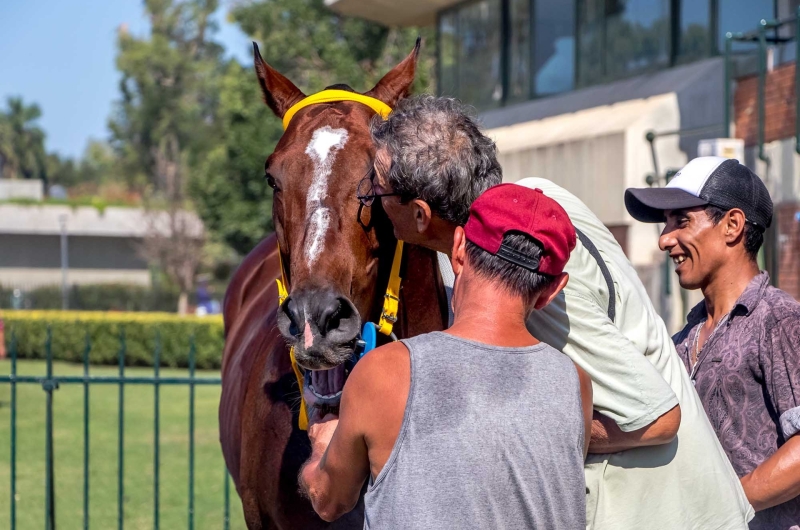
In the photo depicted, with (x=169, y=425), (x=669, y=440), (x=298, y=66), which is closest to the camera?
(x=669, y=440)

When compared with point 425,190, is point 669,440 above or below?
below

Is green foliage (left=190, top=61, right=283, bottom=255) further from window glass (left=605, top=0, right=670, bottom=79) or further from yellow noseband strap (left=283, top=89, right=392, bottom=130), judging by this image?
yellow noseband strap (left=283, top=89, right=392, bottom=130)

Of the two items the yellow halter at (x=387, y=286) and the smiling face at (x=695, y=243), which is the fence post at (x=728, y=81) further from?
the yellow halter at (x=387, y=286)

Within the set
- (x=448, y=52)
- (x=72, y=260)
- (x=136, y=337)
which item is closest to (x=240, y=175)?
(x=136, y=337)

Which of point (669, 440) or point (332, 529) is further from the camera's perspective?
point (332, 529)

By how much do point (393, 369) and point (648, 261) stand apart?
31.1 feet

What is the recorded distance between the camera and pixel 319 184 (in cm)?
248

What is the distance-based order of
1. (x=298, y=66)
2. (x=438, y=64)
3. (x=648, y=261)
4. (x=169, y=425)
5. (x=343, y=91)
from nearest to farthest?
(x=343, y=91) < (x=648, y=261) < (x=169, y=425) < (x=438, y=64) < (x=298, y=66)

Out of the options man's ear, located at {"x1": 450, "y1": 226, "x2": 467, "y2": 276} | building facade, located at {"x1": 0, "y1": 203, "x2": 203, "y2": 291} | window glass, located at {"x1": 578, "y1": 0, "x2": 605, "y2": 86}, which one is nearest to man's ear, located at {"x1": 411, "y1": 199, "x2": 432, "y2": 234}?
man's ear, located at {"x1": 450, "y1": 226, "x2": 467, "y2": 276}

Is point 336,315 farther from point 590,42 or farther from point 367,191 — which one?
point 590,42

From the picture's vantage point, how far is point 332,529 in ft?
9.55

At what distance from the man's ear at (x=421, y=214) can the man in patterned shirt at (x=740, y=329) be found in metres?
0.81

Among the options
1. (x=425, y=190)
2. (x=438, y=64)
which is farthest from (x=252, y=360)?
(x=438, y=64)

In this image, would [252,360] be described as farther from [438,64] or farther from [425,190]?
[438,64]
